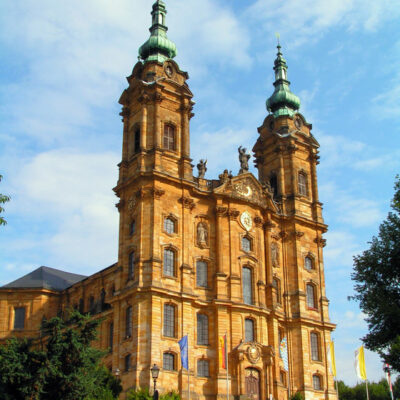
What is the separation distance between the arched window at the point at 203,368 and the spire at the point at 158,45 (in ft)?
83.0

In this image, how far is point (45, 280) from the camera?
70000 millimetres

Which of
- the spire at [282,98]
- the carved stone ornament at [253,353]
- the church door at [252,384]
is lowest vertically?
the church door at [252,384]

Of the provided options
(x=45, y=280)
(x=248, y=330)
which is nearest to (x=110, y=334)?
(x=248, y=330)

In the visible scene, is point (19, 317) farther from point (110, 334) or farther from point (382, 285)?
point (382, 285)

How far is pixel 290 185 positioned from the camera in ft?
203

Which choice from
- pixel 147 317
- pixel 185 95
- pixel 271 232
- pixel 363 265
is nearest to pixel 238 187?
pixel 271 232

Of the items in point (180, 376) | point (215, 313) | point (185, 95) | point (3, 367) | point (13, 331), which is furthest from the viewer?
point (13, 331)

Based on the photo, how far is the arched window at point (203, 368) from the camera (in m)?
48.2

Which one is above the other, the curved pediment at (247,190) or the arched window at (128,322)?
the curved pediment at (247,190)

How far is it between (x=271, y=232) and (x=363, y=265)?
77.4 feet

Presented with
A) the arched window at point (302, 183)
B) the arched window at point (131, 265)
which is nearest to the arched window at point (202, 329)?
the arched window at point (131, 265)

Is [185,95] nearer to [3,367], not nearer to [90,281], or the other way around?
[90,281]

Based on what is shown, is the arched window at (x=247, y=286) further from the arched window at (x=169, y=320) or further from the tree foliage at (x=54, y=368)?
the tree foliage at (x=54, y=368)

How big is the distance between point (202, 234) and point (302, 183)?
589 inches
